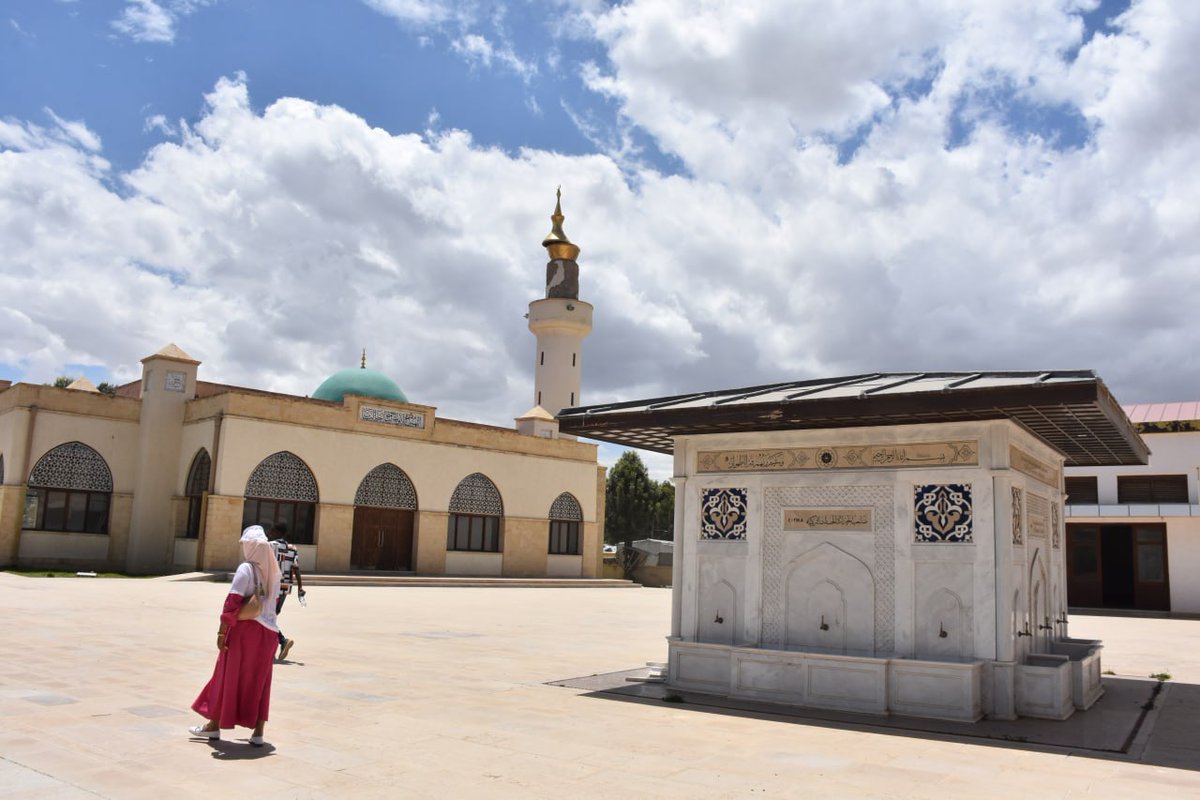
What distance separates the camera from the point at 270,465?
24.5m

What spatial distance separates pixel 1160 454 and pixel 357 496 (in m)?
20.9

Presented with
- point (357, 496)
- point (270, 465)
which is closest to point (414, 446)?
point (357, 496)

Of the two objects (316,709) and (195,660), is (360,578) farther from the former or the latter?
(316,709)

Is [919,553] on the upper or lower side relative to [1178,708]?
upper

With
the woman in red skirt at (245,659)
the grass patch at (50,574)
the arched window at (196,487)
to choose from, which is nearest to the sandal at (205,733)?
the woman in red skirt at (245,659)

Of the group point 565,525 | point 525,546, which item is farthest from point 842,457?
point 565,525

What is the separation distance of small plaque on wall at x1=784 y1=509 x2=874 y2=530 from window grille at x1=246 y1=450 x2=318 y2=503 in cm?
1883

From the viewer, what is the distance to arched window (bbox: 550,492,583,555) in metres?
31.7

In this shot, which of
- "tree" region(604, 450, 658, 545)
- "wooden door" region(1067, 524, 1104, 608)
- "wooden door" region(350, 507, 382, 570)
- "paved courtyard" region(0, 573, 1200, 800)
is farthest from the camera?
"tree" region(604, 450, 658, 545)

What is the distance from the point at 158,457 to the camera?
25.0 meters

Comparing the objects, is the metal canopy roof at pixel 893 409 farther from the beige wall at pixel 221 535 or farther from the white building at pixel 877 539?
the beige wall at pixel 221 535

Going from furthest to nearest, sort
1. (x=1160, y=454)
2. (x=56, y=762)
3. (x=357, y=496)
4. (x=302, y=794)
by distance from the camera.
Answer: (x=357, y=496) < (x=1160, y=454) < (x=56, y=762) < (x=302, y=794)

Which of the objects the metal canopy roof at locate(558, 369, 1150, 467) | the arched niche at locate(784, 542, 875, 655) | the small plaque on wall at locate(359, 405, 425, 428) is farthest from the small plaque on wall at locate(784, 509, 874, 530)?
the small plaque on wall at locate(359, 405, 425, 428)

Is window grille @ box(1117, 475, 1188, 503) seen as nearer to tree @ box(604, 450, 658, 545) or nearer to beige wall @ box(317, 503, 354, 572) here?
beige wall @ box(317, 503, 354, 572)
